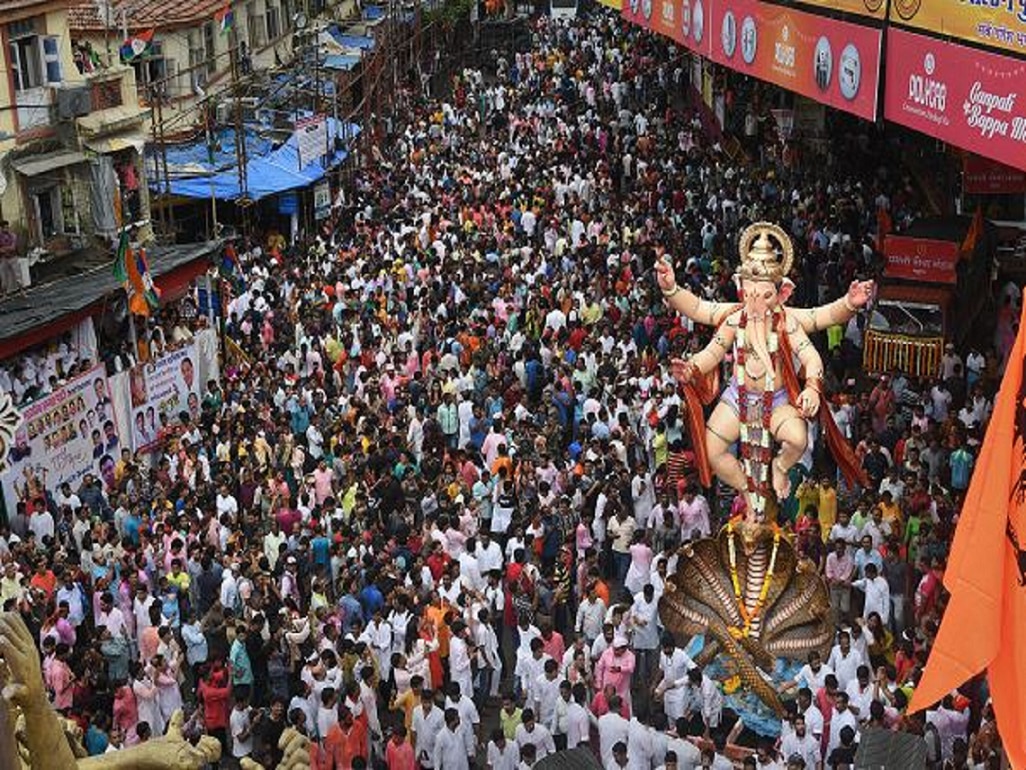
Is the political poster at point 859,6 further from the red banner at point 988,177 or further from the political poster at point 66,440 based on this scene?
the political poster at point 66,440

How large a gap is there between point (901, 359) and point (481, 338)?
4.58 m

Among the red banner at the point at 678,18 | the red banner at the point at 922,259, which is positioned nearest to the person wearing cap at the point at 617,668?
the red banner at the point at 922,259

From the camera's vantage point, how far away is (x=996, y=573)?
24.8ft

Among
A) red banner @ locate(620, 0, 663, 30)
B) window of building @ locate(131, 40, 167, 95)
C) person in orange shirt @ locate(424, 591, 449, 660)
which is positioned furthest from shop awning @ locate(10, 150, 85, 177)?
person in orange shirt @ locate(424, 591, 449, 660)

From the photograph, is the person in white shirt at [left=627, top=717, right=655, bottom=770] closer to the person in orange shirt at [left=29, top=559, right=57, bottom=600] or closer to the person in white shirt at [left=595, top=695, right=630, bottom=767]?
the person in white shirt at [left=595, top=695, right=630, bottom=767]

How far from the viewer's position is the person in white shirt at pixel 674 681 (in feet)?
40.7

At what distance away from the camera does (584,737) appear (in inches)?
484

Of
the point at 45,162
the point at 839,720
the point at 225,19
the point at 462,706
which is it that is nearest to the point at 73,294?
the point at 45,162

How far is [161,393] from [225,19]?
14.1 meters

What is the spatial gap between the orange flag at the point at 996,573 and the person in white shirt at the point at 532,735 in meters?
4.84

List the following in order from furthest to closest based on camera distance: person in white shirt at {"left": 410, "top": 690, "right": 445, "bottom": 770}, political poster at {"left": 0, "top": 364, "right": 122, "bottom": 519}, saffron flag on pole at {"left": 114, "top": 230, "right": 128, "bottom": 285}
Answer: saffron flag on pole at {"left": 114, "top": 230, "right": 128, "bottom": 285}, political poster at {"left": 0, "top": 364, "right": 122, "bottom": 519}, person in white shirt at {"left": 410, "top": 690, "right": 445, "bottom": 770}

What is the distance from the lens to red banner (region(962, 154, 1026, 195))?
1989 cm

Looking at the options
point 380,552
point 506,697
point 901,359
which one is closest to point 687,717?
point 506,697

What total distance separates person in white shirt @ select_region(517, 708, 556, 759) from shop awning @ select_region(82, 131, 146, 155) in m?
14.4
